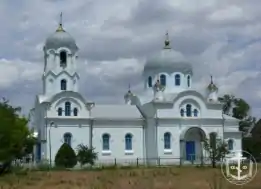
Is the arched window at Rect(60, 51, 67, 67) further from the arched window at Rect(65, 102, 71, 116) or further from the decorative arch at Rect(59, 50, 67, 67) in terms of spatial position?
the arched window at Rect(65, 102, 71, 116)

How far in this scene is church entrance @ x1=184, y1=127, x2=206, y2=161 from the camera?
57062mm

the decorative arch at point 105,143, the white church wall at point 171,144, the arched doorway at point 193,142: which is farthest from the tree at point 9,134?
the arched doorway at point 193,142

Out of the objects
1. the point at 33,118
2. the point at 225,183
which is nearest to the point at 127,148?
the point at 33,118

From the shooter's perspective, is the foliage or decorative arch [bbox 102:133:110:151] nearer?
decorative arch [bbox 102:133:110:151]

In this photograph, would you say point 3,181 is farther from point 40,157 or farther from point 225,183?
point 40,157

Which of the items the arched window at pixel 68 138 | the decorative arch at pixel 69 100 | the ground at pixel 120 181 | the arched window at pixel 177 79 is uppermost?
the arched window at pixel 177 79

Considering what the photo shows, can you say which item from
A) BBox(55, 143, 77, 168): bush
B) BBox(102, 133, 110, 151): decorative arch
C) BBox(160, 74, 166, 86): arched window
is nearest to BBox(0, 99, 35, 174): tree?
BBox(55, 143, 77, 168): bush

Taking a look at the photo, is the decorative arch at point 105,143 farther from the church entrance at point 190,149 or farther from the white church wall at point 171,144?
the church entrance at point 190,149

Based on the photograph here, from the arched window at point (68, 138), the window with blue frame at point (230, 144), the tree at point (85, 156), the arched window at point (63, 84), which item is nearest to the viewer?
the tree at point (85, 156)

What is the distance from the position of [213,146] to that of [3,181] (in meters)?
21.7

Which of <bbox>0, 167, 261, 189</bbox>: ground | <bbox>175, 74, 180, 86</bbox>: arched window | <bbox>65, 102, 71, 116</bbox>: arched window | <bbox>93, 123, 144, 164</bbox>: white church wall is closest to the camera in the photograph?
<bbox>0, 167, 261, 189</bbox>: ground

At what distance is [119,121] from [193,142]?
735 cm

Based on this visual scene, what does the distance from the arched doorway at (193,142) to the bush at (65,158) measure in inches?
479

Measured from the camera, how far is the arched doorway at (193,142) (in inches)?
2247
